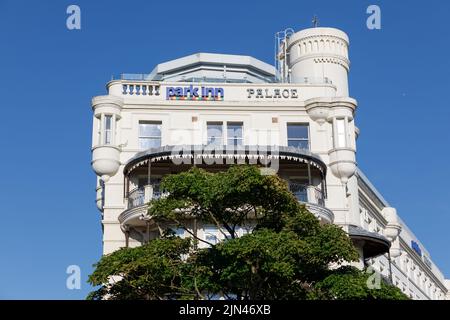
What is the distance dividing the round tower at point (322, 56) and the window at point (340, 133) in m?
5.00

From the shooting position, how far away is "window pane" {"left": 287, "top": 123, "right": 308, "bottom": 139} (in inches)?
2010

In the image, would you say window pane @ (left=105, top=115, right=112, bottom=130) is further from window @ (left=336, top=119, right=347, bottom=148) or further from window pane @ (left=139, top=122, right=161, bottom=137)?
window @ (left=336, top=119, right=347, bottom=148)

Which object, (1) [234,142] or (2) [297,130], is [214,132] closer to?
(1) [234,142]

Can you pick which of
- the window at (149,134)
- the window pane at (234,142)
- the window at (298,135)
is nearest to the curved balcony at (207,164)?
the window at (149,134)

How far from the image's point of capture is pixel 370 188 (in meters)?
66.0

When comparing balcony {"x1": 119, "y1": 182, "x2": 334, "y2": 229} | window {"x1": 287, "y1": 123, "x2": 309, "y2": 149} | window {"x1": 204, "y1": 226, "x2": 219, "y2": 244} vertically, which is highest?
window {"x1": 287, "y1": 123, "x2": 309, "y2": 149}

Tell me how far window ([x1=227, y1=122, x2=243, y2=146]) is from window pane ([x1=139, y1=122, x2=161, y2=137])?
3.96 m

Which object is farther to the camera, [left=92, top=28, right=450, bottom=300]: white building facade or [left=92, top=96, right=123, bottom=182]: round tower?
[left=92, top=96, right=123, bottom=182]: round tower

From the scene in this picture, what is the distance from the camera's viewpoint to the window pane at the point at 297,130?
168ft

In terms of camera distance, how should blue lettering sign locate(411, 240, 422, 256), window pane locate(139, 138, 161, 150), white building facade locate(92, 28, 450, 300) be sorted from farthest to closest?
blue lettering sign locate(411, 240, 422, 256), window pane locate(139, 138, 161, 150), white building facade locate(92, 28, 450, 300)

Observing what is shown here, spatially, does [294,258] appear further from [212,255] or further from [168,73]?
[168,73]

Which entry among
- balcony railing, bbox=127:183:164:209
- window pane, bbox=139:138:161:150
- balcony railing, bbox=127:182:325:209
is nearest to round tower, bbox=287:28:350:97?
balcony railing, bbox=127:182:325:209

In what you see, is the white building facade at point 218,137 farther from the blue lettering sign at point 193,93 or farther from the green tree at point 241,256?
the green tree at point 241,256
